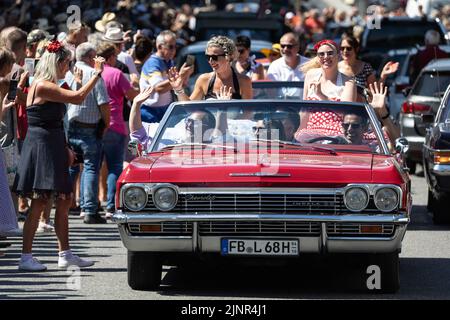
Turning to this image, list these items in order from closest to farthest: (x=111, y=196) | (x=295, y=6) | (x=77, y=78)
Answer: (x=77, y=78), (x=111, y=196), (x=295, y=6)

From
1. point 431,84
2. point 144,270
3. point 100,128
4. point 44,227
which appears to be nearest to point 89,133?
point 100,128

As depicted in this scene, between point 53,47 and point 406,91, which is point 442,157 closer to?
point 53,47

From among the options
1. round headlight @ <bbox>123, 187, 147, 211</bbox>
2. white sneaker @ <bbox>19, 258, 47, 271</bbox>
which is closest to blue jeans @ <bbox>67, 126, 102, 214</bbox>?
white sneaker @ <bbox>19, 258, 47, 271</bbox>

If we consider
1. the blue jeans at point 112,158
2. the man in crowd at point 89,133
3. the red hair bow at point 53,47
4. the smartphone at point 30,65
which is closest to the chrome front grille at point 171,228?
the red hair bow at point 53,47

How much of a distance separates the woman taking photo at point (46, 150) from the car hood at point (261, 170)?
1.15 metres

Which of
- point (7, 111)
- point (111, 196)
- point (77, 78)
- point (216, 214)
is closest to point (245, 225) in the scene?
point (216, 214)

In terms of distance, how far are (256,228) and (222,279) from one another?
1.19 meters

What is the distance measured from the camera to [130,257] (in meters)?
10.2

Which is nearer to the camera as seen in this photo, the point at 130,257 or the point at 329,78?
the point at 130,257

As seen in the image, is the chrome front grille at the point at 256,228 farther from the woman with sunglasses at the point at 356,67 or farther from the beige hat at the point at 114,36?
the beige hat at the point at 114,36
